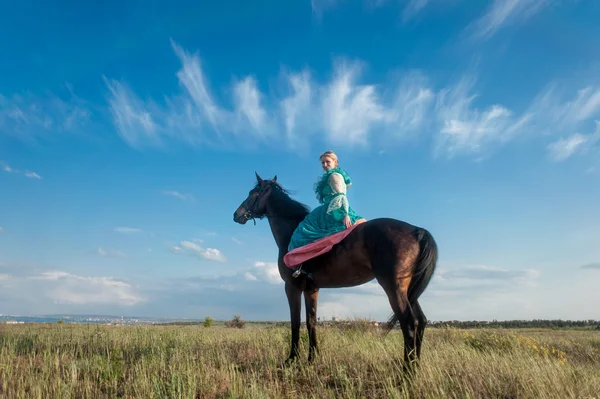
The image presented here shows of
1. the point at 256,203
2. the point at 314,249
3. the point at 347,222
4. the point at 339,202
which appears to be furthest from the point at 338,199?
the point at 256,203

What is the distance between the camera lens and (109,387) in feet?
18.9

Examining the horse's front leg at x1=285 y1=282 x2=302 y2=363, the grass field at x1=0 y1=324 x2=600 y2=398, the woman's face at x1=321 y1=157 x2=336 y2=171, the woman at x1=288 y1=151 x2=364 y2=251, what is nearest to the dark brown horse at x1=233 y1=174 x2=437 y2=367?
the horse's front leg at x1=285 y1=282 x2=302 y2=363

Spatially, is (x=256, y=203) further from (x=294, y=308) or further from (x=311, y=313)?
(x=311, y=313)

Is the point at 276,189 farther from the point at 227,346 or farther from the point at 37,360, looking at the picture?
the point at 37,360

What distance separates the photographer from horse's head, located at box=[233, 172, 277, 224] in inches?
337

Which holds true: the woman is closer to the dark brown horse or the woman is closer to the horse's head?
the dark brown horse

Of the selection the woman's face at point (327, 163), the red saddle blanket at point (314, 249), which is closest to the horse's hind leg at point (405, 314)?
the red saddle blanket at point (314, 249)

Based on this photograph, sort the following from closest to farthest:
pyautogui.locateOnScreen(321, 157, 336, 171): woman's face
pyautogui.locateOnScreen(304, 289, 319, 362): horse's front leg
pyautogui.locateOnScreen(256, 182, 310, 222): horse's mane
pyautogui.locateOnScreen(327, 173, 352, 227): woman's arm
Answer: pyautogui.locateOnScreen(327, 173, 352, 227): woman's arm
pyautogui.locateOnScreen(304, 289, 319, 362): horse's front leg
pyautogui.locateOnScreen(321, 157, 336, 171): woman's face
pyautogui.locateOnScreen(256, 182, 310, 222): horse's mane

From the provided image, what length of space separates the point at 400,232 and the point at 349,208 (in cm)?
128

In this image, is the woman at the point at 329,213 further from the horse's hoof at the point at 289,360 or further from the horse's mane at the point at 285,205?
the horse's hoof at the point at 289,360

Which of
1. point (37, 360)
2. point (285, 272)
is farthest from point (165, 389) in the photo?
point (37, 360)

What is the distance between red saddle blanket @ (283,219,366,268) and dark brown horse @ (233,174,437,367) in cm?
9

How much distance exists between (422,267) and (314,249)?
173cm

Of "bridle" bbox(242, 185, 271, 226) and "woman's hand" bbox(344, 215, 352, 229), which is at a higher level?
"bridle" bbox(242, 185, 271, 226)
